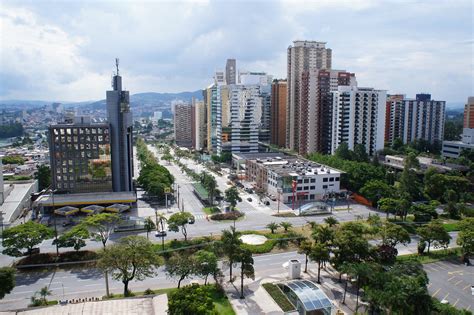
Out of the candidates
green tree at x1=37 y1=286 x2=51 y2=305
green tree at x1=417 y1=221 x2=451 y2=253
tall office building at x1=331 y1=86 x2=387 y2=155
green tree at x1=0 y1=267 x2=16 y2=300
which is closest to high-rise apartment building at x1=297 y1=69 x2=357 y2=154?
tall office building at x1=331 y1=86 x2=387 y2=155

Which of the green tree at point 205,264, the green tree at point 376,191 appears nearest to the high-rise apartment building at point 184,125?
the green tree at point 376,191

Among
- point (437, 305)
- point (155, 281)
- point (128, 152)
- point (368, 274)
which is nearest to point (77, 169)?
point (128, 152)

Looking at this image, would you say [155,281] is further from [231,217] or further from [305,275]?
[231,217]

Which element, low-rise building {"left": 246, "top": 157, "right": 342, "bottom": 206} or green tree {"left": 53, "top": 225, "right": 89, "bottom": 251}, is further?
low-rise building {"left": 246, "top": 157, "right": 342, "bottom": 206}

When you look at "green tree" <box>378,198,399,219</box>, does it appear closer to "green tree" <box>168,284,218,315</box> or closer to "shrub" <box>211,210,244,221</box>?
"shrub" <box>211,210,244,221</box>

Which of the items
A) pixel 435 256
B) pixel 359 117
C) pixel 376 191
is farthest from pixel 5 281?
pixel 359 117

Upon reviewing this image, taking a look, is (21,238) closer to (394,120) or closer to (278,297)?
(278,297)

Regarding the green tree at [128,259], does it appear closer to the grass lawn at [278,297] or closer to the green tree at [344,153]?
the grass lawn at [278,297]
